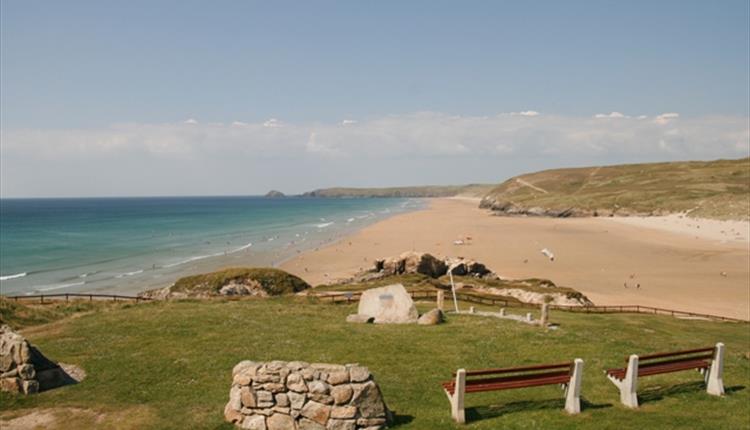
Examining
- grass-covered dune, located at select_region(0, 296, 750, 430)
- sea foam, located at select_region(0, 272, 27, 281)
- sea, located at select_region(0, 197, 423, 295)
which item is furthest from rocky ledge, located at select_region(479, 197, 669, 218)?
sea foam, located at select_region(0, 272, 27, 281)

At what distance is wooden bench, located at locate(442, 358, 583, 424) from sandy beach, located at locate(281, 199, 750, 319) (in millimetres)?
40016

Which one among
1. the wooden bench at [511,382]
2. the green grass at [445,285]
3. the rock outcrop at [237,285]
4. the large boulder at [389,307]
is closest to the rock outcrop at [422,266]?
the green grass at [445,285]

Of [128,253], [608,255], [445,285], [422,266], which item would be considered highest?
[422,266]

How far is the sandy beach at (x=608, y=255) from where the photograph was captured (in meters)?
56.3

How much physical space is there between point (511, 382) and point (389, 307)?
13.1 m

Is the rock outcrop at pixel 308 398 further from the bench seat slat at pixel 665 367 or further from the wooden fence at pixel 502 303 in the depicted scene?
the wooden fence at pixel 502 303

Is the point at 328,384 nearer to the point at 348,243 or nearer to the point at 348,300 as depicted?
the point at 348,300

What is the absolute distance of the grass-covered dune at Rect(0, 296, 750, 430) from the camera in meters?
14.3

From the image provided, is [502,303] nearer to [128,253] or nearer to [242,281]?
[242,281]

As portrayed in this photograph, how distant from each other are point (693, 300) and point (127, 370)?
5374 cm

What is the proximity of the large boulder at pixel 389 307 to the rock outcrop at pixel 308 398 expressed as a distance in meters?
13.2

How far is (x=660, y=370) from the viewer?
16.2 metres

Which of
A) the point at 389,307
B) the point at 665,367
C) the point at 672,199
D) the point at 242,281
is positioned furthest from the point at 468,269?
the point at 672,199

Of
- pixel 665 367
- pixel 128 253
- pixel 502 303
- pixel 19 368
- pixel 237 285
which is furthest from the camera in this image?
pixel 128 253
